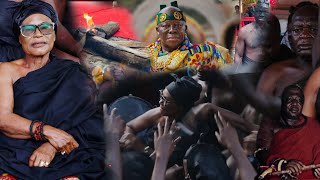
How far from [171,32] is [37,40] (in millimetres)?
919

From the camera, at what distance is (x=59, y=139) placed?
3.43 metres

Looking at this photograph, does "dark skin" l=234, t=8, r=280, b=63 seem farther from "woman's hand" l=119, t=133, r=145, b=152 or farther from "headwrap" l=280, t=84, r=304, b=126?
"woman's hand" l=119, t=133, r=145, b=152

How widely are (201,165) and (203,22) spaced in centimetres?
100

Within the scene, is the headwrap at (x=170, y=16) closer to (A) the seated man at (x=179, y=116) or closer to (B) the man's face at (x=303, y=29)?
Answer: (A) the seated man at (x=179, y=116)

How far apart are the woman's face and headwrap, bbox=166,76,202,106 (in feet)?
2.90

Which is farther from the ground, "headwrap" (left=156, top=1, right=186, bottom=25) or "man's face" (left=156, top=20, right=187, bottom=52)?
"headwrap" (left=156, top=1, right=186, bottom=25)

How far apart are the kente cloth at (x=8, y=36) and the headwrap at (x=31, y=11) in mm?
148

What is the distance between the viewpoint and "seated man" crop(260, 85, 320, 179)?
12.6ft

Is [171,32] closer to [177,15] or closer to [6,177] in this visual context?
[177,15]

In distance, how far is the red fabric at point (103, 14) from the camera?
3.89 meters

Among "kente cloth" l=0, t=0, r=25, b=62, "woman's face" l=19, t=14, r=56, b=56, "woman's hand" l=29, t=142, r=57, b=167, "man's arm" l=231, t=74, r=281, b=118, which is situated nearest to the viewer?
"woman's hand" l=29, t=142, r=57, b=167

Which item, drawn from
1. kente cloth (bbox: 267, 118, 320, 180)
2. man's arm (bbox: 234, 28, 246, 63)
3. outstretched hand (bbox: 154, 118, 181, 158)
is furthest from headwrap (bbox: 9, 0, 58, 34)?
kente cloth (bbox: 267, 118, 320, 180)

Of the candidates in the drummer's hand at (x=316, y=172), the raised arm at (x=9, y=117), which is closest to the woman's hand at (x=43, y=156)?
the raised arm at (x=9, y=117)

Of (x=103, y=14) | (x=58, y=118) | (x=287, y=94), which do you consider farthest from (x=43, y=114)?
(x=287, y=94)
